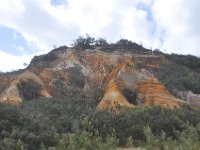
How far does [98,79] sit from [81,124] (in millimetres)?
16971

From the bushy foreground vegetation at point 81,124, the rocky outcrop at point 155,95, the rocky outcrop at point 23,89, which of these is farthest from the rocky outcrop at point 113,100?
the rocky outcrop at point 23,89

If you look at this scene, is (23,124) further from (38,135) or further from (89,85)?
(89,85)

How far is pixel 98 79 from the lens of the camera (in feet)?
162

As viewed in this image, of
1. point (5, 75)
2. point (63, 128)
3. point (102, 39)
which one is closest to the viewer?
point (63, 128)

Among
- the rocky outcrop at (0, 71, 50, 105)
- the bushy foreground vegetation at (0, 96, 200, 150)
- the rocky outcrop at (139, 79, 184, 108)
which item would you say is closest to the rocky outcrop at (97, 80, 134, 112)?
the bushy foreground vegetation at (0, 96, 200, 150)

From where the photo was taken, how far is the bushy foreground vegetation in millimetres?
27422

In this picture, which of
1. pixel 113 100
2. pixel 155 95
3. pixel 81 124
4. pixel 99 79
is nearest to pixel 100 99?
pixel 113 100

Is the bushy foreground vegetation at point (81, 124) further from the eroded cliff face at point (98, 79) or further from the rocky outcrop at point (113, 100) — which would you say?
the eroded cliff face at point (98, 79)

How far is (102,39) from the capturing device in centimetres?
6462

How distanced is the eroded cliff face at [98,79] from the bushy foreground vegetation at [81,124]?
321cm

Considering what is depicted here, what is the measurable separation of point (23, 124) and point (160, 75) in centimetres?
2358

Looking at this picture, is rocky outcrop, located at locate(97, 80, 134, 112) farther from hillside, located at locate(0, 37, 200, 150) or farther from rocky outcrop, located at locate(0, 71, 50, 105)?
rocky outcrop, located at locate(0, 71, 50, 105)

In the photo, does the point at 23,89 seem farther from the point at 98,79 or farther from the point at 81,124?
the point at 81,124

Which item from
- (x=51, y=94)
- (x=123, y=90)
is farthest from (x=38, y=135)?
(x=51, y=94)
